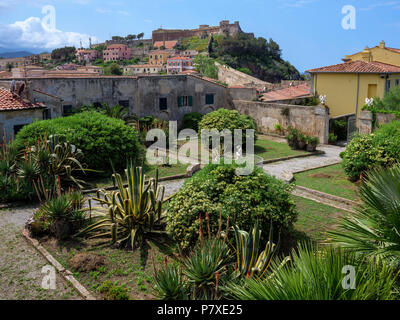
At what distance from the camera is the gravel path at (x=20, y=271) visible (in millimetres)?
6777

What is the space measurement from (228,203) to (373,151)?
7.87 meters

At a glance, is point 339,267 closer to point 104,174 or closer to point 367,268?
point 367,268

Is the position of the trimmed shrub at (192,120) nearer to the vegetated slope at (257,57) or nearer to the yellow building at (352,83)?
the yellow building at (352,83)

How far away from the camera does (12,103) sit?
17922mm

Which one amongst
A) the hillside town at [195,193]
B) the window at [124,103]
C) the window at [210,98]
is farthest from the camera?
the window at [210,98]

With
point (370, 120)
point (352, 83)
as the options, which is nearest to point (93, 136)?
point (370, 120)

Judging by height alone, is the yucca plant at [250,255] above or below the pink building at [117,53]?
below

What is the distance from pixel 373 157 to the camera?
44.3ft

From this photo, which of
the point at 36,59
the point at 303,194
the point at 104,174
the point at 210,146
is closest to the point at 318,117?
the point at 210,146

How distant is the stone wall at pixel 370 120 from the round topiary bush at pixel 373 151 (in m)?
6.80

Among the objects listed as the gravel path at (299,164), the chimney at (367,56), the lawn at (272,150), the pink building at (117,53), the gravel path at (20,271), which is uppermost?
the pink building at (117,53)

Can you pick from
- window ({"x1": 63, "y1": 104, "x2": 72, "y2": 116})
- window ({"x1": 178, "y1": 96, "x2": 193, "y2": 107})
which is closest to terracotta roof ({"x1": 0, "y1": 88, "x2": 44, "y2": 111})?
window ({"x1": 63, "y1": 104, "x2": 72, "y2": 116})

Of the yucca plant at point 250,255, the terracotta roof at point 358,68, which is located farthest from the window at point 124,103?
the yucca plant at point 250,255

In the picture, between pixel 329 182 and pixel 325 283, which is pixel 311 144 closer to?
pixel 329 182
